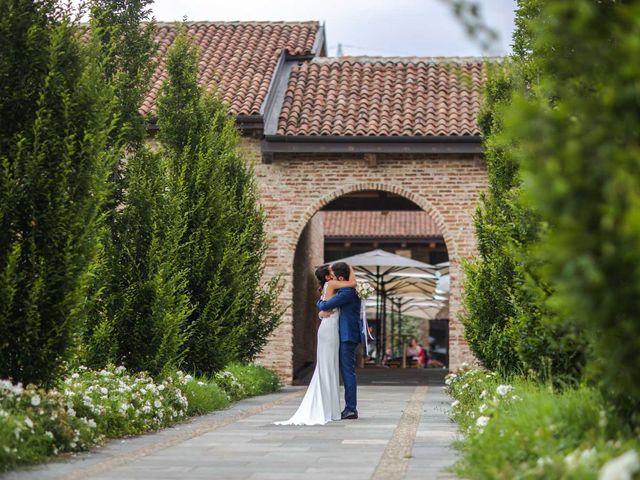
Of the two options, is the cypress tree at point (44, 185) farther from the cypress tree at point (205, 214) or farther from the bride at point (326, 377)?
the cypress tree at point (205, 214)

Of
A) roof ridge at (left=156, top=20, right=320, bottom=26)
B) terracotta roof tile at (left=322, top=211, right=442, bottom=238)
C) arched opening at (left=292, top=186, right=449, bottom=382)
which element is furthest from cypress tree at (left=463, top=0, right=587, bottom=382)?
terracotta roof tile at (left=322, top=211, right=442, bottom=238)

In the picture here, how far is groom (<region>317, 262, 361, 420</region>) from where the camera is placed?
11.3 m

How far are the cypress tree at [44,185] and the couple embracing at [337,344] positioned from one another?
360 centimetres

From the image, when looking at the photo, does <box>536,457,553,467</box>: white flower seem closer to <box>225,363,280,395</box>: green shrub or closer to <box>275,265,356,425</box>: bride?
<box>275,265,356,425</box>: bride

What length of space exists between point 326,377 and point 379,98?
1109 centimetres

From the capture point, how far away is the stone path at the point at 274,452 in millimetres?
6488

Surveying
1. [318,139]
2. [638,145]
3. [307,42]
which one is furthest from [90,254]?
[307,42]

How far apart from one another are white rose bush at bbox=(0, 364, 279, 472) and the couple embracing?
152 cm

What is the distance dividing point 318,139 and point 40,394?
1230 cm

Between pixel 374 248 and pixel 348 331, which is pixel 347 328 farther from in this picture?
pixel 374 248

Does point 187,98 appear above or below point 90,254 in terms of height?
above

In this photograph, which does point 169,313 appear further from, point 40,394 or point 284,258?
point 284,258

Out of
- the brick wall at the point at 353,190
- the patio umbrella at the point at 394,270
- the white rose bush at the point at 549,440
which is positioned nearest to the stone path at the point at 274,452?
the white rose bush at the point at 549,440

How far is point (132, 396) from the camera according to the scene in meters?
9.41
